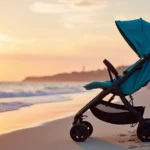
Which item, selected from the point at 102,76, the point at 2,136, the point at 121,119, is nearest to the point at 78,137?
the point at 121,119

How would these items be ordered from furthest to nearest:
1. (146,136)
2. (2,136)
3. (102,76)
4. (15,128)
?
(102,76) < (15,128) < (2,136) < (146,136)

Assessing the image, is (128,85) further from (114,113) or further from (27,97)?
(27,97)

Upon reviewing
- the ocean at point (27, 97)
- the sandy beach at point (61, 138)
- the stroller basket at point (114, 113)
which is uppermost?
the stroller basket at point (114, 113)

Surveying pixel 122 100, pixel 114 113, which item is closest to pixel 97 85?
pixel 122 100

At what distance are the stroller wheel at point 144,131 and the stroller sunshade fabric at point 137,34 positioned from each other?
39.1 inches

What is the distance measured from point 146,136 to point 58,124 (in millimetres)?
2519

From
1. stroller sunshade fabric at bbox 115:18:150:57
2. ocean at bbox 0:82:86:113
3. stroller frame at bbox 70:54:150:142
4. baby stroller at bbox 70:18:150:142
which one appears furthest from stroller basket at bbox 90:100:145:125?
ocean at bbox 0:82:86:113

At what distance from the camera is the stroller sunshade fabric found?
580 cm

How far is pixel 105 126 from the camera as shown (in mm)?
7477

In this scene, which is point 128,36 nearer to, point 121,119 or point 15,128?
point 121,119

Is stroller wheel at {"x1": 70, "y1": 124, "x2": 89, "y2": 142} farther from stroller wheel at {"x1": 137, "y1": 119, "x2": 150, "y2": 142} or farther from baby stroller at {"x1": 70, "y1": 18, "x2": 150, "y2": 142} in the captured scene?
stroller wheel at {"x1": 137, "y1": 119, "x2": 150, "y2": 142}

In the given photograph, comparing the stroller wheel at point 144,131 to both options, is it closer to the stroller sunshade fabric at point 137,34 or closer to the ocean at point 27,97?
the stroller sunshade fabric at point 137,34

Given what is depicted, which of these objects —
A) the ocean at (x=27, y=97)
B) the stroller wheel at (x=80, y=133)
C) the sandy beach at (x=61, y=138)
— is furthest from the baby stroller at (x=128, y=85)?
the ocean at (x=27, y=97)

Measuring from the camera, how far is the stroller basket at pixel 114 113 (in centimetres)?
593
